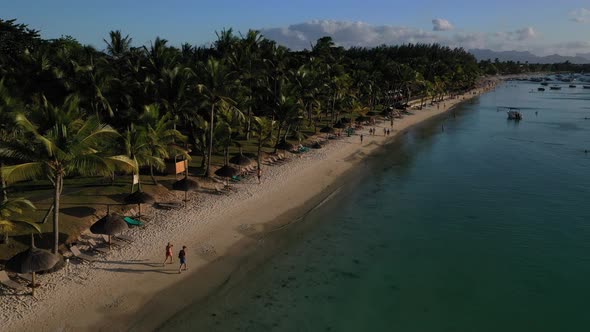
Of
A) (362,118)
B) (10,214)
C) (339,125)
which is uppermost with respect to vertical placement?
(362,118)

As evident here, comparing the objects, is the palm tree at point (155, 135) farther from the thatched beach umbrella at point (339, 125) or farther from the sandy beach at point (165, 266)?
the thatched beach umbrella at point (339, 125)

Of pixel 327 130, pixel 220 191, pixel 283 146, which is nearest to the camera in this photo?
pixel 220 191

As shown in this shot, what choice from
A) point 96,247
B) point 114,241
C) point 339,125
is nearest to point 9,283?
point 96,247

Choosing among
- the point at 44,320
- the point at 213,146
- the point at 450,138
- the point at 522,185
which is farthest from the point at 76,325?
the point at 450,138

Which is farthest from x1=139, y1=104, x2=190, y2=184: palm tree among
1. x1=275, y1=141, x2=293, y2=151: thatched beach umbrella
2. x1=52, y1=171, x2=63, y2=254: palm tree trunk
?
x1=275, y1=141, x2=293, y2=151: thatched beach umbrella

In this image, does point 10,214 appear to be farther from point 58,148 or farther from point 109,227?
point 109,227

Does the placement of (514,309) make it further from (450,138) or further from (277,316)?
(450,138)

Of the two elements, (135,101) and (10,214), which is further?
(135,101)
